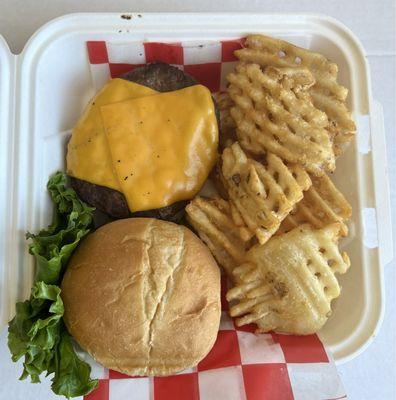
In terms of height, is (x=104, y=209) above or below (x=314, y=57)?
below

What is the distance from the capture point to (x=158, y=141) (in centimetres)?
143

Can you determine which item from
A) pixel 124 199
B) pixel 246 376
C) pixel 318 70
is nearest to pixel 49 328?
pixel 124 199

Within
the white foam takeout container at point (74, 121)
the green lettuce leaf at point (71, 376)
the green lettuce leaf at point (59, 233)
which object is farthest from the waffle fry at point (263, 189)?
the green lettuce leaf at point (71, 376)

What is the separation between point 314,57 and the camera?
4.74 feet

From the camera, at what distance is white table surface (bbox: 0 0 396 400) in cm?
165

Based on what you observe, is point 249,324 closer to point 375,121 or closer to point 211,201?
point 211,201

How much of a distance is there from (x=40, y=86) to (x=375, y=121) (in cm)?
97

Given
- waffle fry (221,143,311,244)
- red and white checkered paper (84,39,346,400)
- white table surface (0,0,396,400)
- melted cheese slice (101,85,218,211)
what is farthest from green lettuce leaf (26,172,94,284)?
white table surface (0,0,396,400)

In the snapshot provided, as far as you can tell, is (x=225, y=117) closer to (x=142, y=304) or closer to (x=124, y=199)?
(x=124, y=199)

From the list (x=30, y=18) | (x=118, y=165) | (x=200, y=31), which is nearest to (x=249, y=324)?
(x=118, y=165)

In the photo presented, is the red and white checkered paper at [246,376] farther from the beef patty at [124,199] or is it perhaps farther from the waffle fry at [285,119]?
the waffle fry at [285,119]

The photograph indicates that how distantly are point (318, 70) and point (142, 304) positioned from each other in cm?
81

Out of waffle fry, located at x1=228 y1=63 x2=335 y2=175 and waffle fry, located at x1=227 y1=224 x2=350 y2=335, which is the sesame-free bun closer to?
waffle fry, located at x1=227 y1=224 x2=350 y2=335

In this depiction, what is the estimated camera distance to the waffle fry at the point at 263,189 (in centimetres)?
130
